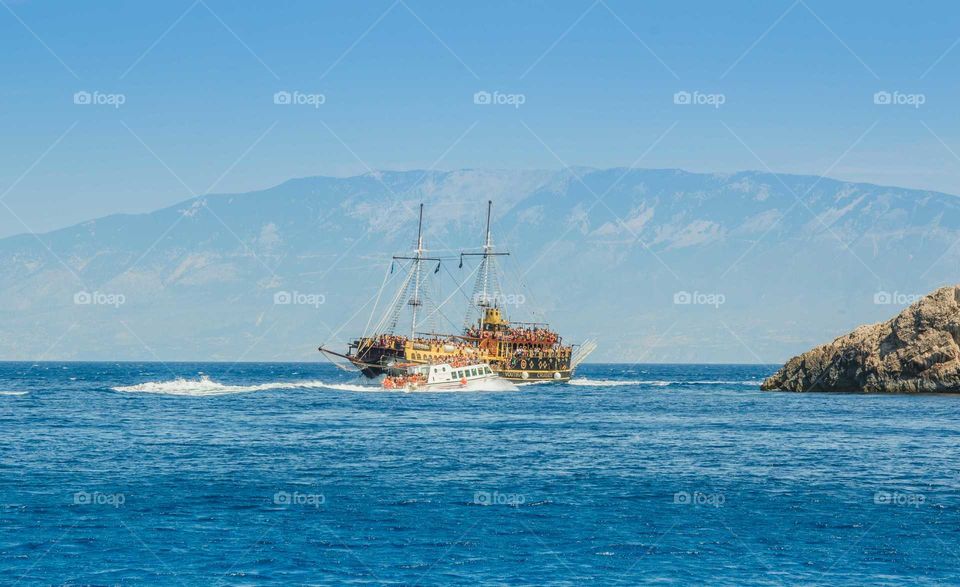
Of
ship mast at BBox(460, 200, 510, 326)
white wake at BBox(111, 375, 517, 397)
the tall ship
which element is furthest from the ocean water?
ship mast at BBox(460, 200, 510, 326)

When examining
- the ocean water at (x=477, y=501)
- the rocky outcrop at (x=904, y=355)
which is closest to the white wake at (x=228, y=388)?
the rocky outcrop at (x=904, y=355)

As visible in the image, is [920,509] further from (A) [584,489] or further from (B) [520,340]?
(B) [520,340]

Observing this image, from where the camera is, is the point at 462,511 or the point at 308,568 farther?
the point at 462,511

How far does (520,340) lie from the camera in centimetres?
16825

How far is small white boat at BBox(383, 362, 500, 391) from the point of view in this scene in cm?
12975

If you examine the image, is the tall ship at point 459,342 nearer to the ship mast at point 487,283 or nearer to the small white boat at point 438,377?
the ship mast at point 487,283

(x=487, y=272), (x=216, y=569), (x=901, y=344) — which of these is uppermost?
(x=487, y=272)

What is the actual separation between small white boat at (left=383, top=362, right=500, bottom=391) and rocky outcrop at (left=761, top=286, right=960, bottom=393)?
132 feet

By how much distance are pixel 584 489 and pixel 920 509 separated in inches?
542

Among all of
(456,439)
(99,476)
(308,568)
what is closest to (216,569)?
(308,568)

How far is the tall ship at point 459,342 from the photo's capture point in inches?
5807

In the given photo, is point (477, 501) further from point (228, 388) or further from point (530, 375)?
point (530, 375)

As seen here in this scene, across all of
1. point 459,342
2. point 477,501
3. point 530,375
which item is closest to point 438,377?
point 530,375

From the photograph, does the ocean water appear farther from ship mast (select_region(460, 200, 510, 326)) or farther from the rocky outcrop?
ship mast (select_region(460, 200, 510, 326))
